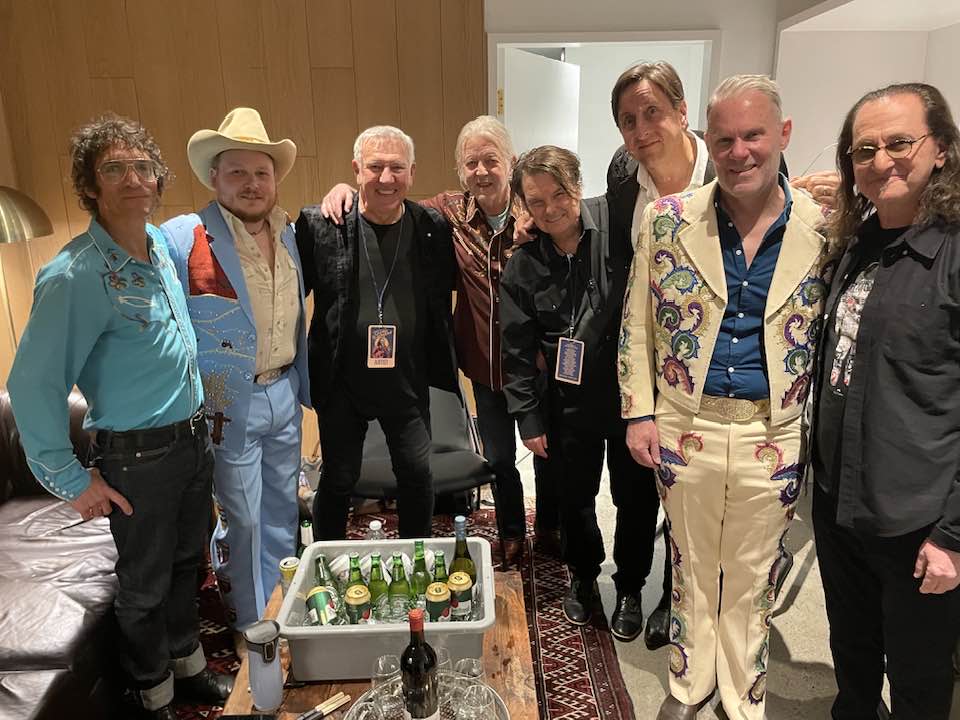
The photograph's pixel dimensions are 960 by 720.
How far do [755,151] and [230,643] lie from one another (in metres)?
2.30

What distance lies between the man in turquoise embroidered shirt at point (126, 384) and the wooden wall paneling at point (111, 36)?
7.88ft

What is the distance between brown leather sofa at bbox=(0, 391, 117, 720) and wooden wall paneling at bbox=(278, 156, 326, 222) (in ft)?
6.27

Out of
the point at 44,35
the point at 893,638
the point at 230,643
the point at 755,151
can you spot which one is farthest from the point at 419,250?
the point at 44,35

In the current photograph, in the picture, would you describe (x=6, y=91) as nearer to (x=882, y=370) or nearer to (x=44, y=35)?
(x=44, y=35)

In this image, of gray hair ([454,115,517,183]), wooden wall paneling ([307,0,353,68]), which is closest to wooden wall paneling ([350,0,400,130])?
wooden wall paneling ([307,0,353,68])

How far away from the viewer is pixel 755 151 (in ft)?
5.09

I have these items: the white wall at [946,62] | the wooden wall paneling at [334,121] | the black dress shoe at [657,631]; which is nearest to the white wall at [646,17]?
the white wall at [946,62]

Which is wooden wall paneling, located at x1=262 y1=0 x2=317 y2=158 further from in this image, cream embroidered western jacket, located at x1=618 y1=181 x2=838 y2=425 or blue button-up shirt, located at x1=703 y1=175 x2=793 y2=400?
blue button-up shirt, located at x1=703 y1=175 x2=793 y2=400

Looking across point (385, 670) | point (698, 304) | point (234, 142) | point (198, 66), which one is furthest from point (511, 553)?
point (198, 66)

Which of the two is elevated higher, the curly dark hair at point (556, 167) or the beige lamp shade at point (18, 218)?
the curly dark hair at point (556, 167)

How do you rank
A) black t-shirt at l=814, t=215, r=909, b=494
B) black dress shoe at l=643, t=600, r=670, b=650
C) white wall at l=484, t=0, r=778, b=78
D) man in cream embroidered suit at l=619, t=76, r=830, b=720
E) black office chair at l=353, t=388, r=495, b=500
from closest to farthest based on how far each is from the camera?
black t-shirt at l=814, t=215, r=909, b=494
man in cream embroidered suit at l=619, t=76, r=830, b=720
black dress shoe at l=643, t=600, r=670, b=650
black office chair at l=353, t=388, r=495, b=500
white wall at l=484, t=0, r=778, b=78

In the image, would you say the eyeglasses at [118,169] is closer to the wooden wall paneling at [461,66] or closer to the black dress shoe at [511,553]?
the black dress shoe at [511,553]

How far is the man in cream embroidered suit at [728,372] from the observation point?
1.60 meters

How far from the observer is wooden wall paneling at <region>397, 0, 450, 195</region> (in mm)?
3684
